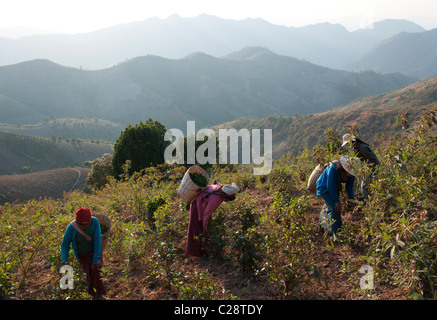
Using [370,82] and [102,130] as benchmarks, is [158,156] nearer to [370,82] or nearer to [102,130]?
[102,130]

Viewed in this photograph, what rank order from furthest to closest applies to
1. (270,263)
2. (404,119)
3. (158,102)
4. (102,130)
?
(158,102), (102,130), (404,119), (270,263)

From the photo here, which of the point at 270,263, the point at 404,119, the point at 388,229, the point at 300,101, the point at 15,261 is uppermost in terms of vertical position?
the point at 300,101

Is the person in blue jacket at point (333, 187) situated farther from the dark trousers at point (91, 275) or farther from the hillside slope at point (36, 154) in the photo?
the hillside slope at point (36, 154)

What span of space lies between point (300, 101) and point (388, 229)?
131 m

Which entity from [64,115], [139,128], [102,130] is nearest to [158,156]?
[139,128]

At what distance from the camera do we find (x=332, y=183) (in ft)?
12.1

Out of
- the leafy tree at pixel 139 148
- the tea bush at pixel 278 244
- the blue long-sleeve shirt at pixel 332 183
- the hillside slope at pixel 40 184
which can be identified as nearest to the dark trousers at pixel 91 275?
the tea bush at pixel 278 244

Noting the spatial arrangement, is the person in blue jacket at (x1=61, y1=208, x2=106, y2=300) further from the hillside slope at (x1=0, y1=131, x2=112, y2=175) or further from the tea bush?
the hillside slope at (x1=0, y1=131, x2=112, y2=175)

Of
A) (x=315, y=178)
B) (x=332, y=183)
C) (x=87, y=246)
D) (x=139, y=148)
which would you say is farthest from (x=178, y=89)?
(x=87, y=246)

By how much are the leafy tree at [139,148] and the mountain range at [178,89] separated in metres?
81.4

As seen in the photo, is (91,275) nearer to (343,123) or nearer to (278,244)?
(278,244)

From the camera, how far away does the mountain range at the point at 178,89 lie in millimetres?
100062

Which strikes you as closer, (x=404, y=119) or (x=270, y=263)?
(x=270, y=263)
